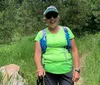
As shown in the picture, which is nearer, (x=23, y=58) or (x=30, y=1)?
(x=23, y=58)

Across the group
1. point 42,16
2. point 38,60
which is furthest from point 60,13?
point 38,60

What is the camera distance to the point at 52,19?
358cm

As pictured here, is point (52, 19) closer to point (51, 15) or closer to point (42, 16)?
point (51, 15)

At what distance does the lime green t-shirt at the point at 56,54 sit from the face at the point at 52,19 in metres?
0.09

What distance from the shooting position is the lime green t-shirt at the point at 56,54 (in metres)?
3.52

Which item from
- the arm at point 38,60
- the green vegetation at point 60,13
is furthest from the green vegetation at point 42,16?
the arm at point 38,60

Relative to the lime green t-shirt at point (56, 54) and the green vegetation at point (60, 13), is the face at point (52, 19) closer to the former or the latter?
the lime green t-shirt at point (56, 54)

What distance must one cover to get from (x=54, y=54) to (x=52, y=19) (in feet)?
1.37

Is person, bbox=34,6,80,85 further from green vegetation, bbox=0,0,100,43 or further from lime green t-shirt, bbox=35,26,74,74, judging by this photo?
green vegetation, bbox=0,0,100,43

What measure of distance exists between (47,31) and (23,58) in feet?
20.8

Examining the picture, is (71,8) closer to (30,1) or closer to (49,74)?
(30,1)

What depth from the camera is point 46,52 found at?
3559 millimetres

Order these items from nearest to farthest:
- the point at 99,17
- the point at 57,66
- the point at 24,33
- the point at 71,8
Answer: the point at 57,66
the point at 71,8
the point at 99,17
the point at 24,33

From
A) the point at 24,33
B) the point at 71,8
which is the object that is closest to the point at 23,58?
the point at 71,8
